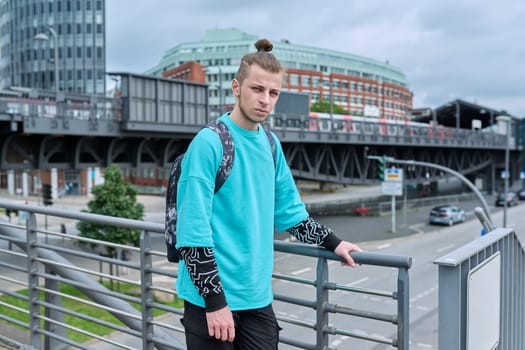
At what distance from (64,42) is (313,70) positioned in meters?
49.5

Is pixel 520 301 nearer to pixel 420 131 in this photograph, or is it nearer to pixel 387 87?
pixel 420 131

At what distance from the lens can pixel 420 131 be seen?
44.8m

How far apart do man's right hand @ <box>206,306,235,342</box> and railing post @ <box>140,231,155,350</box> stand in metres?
1.35

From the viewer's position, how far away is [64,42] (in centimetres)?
7150

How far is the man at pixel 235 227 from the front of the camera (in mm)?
2244

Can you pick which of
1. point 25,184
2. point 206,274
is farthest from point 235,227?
point 25,184

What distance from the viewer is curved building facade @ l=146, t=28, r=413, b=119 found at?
314 feet

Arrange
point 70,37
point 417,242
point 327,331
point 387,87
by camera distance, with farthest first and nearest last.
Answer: point 387,87
point 70,37
point 417,242
point 327,331

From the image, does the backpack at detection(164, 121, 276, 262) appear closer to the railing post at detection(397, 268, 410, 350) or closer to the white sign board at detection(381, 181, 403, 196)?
the railing post at detection(397, 268, 410, 350)

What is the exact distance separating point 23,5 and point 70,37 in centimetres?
830

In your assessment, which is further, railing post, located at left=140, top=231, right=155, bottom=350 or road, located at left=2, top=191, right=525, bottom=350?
railing post, located at left=140, top=231, right=155, bottom=350

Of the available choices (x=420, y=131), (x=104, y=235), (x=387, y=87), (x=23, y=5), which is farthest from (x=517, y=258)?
(x=387, y=87)

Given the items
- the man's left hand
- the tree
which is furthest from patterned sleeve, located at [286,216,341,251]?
the tree

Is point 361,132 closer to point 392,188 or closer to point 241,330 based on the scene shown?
point 392,188
